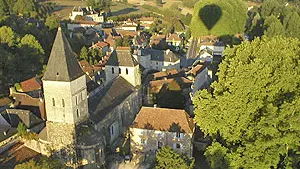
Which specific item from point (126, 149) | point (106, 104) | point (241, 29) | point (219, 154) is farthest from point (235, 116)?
point (241, 29)

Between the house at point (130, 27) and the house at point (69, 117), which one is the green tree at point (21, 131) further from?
the house at point (130, 27)

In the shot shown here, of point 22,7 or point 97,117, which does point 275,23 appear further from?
point 22,7

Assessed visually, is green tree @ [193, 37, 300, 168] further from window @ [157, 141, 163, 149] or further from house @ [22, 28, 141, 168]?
house @ [22, 28, 141, 168]

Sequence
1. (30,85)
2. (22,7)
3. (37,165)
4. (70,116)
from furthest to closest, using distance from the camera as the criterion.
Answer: (22,7) < (30,85) < (70,116) < (37,165)

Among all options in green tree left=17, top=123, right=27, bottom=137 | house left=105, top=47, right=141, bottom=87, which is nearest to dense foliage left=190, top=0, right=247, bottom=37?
house left=105, top=47, right=141, bottom=87

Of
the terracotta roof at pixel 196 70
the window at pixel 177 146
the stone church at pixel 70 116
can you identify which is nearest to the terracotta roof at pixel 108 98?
the stone church at pixel 70 116

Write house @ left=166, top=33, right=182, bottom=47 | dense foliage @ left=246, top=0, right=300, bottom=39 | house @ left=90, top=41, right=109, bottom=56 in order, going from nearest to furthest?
house @ left=90, top=41, right=109, bottom=56 < dense foliage @ left=246, top=0, right=300, bottom=39 < house @ left=166, top=33, right=182, bottom=47

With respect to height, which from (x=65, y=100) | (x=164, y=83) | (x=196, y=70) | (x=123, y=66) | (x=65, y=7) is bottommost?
(x=164, y=83)


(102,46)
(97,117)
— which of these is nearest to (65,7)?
(102,46)
